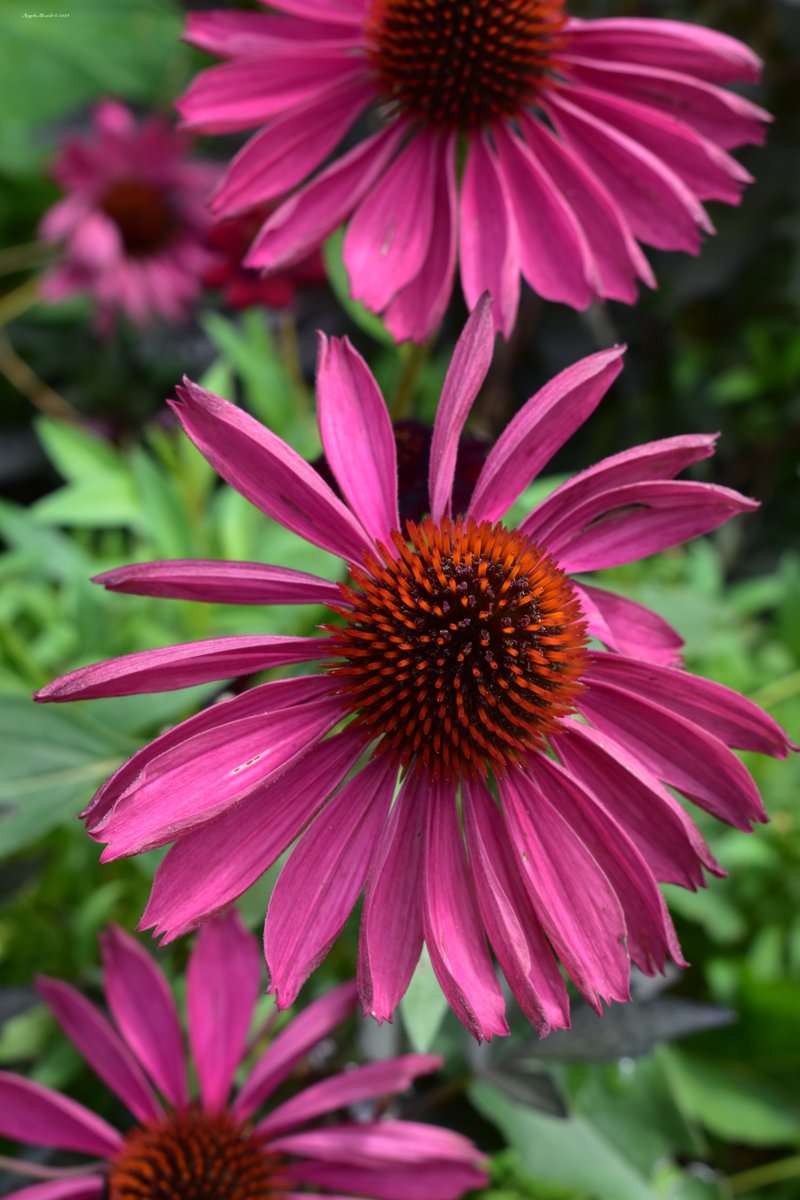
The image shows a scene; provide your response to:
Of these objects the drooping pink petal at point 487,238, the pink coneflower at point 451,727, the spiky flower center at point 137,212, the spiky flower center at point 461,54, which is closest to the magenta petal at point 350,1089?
the pink coneflower at point 451,727

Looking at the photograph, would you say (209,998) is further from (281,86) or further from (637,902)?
(281,86)

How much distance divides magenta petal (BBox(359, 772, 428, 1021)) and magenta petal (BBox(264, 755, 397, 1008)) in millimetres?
11

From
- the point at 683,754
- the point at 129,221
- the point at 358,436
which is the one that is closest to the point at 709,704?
the point at 683,754

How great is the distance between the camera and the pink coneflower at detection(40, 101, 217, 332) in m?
1.73

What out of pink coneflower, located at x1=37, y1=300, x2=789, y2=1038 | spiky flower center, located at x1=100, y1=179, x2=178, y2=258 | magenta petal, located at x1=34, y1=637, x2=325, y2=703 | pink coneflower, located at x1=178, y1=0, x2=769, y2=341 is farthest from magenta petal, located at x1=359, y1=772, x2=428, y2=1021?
spiky flower center, located at x1=100, y1=179, x2=178, y2=258

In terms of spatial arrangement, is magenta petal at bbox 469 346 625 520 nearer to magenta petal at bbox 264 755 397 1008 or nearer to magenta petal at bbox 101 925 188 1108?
magenta petal at bbox 264 755 397 1008

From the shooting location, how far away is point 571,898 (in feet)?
1.78

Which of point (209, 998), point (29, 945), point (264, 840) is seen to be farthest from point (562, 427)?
point (29, 945)

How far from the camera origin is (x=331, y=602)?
612mm

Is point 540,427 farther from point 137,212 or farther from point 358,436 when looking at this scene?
point 137,212

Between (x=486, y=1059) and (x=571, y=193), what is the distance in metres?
0.66

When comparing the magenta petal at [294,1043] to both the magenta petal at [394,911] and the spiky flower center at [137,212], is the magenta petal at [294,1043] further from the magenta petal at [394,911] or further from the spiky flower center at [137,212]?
the spiky flower center at [137,212]

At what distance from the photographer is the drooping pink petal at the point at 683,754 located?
565 millimetres

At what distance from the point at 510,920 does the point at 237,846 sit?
5.4 inches
